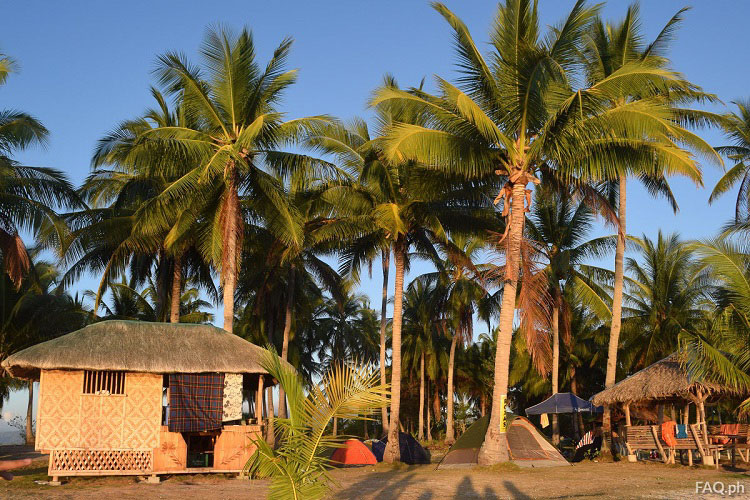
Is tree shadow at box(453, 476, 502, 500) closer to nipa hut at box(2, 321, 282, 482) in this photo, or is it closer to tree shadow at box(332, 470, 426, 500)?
tree shadow at box(332, 470, 426, 500)

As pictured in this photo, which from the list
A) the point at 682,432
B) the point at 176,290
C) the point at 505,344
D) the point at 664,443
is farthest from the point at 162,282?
the point at 682,432

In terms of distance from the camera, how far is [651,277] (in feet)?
105

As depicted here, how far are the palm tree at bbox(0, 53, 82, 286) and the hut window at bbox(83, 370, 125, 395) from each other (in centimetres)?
554

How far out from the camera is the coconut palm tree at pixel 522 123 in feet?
59.1

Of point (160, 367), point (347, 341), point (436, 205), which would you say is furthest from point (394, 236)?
point (347, 341)

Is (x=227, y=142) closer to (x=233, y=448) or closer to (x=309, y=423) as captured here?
Result: (x=233, y=448)

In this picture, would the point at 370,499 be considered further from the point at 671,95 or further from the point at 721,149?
the point at 721,149

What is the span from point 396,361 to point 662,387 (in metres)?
7.68

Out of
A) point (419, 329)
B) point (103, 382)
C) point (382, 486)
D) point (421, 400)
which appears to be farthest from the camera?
point (419, 329)

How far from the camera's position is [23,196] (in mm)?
21219

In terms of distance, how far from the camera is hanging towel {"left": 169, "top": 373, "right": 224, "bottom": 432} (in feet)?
56.2

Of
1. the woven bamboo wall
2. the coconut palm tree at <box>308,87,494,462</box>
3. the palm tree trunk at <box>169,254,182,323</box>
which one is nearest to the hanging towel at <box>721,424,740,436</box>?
the coconut palm tree at <box>308,87,494,462</box>

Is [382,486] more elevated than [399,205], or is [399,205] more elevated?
[399,205]

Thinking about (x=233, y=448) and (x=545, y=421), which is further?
(x=545, y=421)
